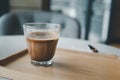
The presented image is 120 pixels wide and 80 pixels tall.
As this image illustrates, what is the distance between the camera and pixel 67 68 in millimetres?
803

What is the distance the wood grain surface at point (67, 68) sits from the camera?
712 mm

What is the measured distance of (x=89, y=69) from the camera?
31.7 inches

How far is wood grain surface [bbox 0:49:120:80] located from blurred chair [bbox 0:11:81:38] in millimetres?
833

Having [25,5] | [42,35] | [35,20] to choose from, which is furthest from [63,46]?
[25,5]

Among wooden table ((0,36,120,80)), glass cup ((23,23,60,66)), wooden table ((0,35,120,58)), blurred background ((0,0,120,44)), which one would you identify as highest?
glass cup ((23,23,60,66))

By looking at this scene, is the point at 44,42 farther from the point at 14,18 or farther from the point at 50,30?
the point at 14,18

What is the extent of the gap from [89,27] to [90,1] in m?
0.51

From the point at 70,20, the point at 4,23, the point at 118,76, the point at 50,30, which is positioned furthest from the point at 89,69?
the point at 4,23

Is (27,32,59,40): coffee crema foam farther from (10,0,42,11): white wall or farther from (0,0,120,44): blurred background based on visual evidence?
(0,0,120,44): blurred background

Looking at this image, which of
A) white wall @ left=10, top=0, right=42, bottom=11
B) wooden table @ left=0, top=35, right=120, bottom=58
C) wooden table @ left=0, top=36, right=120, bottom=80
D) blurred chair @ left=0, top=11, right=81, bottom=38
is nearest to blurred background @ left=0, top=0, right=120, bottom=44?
white wall @ left=10, top=0, right=42, bottom=11

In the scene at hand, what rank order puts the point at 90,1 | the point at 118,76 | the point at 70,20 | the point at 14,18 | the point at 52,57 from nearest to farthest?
the point at 118,76 → the point at 52,57 → the point at 70,20 → the point at 14,18 → the point at 90,1

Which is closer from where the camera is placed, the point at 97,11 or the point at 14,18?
the point at 14,18

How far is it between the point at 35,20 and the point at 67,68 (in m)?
1.33

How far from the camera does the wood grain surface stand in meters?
0.71
